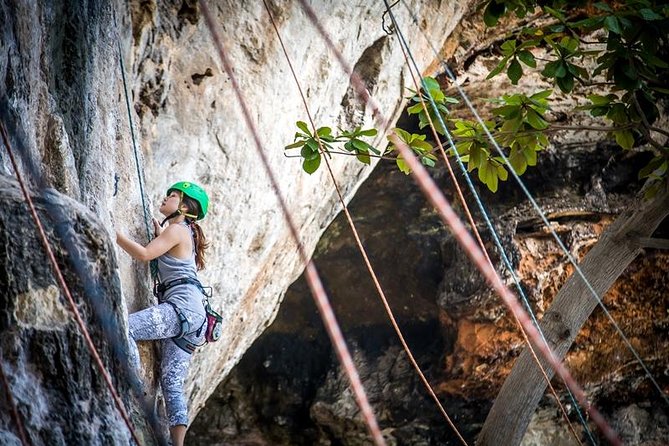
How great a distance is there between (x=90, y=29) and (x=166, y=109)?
0.86 meters

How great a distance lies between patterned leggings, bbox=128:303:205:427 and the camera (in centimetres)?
332

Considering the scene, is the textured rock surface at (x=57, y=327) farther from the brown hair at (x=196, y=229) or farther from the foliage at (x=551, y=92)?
the foliage at (x=551, y=92)

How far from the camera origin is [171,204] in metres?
3.65

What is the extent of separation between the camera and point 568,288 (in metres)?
4.44

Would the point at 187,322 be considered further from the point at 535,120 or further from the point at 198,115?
the point at 535,120

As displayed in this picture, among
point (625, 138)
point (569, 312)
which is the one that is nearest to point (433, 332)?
point (569, 312)

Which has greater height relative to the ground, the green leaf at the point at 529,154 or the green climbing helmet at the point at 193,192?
the green climbing helmet at the point at 193,192

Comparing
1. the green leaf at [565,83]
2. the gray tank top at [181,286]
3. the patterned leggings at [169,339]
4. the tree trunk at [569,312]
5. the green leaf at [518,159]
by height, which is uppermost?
the green leaf at [565,83]

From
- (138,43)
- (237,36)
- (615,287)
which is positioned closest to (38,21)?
(138,43)

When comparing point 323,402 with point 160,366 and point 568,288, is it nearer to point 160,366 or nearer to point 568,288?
point 568,288

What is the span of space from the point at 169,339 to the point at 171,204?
0.67m

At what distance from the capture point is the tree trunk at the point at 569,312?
421 centimetres

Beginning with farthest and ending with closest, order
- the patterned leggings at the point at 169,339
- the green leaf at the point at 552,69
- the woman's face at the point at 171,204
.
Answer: the green leaf at the point at 552,69 < the woman's face at the point at 171,204 < the patterned leggings at the point at 169,339

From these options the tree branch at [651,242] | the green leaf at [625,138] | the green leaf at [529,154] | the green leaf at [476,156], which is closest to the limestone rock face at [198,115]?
the green leaf at [476,156]
